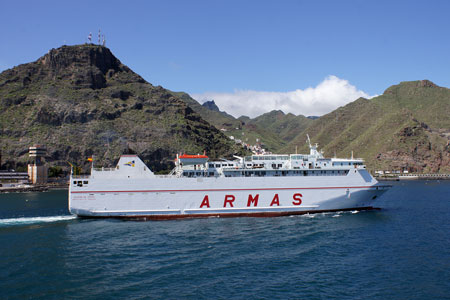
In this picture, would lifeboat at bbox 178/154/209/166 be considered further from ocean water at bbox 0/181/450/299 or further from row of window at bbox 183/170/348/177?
ocean water at bbox 0/181/450/299

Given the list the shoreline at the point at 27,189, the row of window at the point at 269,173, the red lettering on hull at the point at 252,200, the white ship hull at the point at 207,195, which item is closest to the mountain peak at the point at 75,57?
the shoreline at the point at 27,189

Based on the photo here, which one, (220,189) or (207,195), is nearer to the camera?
(207,195)

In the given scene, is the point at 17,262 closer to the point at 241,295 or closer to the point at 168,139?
the point at 241,295

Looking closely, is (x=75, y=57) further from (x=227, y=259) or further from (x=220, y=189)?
(x=227, y=259)

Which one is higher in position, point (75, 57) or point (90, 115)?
point (75, 57)

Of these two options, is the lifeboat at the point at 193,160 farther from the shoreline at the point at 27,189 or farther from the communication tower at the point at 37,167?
the communication tower at the point at 37,167

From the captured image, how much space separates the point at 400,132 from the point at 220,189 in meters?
132

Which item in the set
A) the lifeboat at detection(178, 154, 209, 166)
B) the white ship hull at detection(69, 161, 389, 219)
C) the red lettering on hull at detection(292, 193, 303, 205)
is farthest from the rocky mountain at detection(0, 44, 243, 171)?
the red lettering on hull at detection(292, 193, 303, 205)

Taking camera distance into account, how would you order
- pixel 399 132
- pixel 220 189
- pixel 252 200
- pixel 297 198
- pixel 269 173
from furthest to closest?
1. pixel 399 132
2. pixel 269 173
3. pixel 297 198
4. pixel 252 200
5. pixel 220 189

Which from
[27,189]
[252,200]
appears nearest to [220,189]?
[252,200]

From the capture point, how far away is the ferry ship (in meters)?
28.3

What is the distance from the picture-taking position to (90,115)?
91812mm

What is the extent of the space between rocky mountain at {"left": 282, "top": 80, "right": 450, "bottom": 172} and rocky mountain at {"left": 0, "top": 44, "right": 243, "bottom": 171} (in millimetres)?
66068

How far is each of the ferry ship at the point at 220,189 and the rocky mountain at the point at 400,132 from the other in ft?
359
